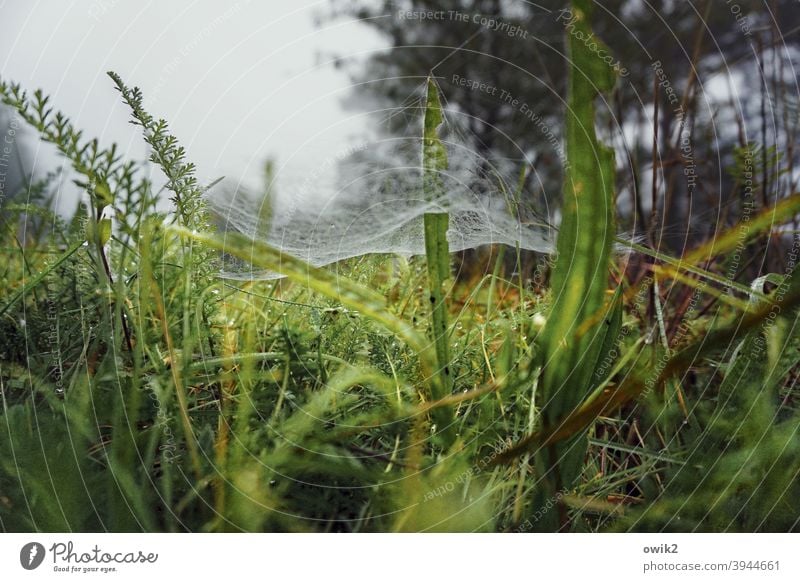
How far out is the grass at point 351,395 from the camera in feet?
2.07

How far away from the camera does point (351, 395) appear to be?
0.69 metres

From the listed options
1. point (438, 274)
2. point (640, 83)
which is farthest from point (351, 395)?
point (640, 83)

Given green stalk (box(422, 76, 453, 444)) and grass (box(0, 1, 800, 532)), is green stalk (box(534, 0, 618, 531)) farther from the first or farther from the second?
green stalk (box(422, 76, 453, 444))

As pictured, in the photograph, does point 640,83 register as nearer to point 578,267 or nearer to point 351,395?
point 578,267

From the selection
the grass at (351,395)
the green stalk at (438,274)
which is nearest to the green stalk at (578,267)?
the grass at (351,395)

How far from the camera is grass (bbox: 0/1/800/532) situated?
0.63 metres

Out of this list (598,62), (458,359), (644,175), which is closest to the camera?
(598,62)

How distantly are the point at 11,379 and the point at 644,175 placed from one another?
34.4 inches
